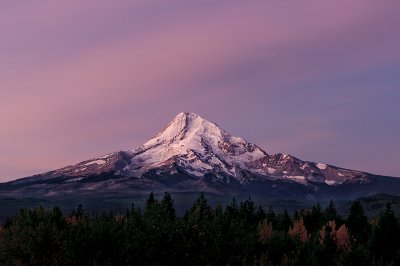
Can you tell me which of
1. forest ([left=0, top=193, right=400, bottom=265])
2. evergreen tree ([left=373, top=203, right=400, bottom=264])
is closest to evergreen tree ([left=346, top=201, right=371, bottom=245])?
evergreen tree ([left=373, top=203, right=400, bottom=264])

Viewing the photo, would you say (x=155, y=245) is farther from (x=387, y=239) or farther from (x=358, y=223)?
(x=358, y=223)

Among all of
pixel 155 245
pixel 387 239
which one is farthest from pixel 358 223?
pixel 155 245

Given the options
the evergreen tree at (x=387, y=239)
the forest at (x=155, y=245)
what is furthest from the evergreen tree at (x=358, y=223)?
the forest at (x=155, y=245)

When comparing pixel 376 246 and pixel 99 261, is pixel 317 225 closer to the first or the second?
pixel 376 246

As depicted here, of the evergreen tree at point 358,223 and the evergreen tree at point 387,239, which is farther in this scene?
the evergreen tree at point 358,223

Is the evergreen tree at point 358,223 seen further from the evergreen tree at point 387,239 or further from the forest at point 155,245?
the forest at point 155,245

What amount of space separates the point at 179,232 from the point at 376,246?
3124 centimetres

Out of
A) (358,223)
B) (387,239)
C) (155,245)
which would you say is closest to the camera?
(155,245)

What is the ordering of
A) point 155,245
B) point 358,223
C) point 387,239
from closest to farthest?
point 155,245, point 387,239, point 358,223

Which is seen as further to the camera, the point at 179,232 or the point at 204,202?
the point at 204,202

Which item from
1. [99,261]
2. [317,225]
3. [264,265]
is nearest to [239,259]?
[264,265]

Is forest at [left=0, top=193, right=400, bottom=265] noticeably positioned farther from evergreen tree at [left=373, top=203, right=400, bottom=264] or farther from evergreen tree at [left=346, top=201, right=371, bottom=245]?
evergreen tree at [left=346, top=201, right=371, bottom=245]

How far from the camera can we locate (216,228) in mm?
65250

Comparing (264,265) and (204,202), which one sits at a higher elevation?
(204,202)
